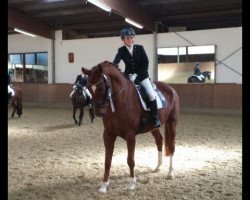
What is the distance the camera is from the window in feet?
53.3

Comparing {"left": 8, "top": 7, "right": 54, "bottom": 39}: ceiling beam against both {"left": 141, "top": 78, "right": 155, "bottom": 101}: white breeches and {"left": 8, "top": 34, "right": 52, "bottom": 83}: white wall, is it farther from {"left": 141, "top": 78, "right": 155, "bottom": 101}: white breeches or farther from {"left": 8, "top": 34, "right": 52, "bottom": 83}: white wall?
{"left": 141, "top": 78, "right": 155, "bottom": 101}: white breeches

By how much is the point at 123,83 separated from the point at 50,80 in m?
13.2

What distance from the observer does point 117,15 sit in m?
13.9

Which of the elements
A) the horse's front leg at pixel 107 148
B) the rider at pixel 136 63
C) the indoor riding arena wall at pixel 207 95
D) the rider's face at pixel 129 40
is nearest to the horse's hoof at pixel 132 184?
the horse's front leg at pixel 107 148

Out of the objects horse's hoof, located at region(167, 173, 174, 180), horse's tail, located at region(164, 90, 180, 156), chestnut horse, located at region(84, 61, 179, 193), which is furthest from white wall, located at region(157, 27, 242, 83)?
chestnut horse, located at region(84, 61, 179, 193)

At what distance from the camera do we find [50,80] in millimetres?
16031

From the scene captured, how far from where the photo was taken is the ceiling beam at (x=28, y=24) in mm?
13250

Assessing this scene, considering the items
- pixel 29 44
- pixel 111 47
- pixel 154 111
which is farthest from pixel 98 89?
pixel 29 44

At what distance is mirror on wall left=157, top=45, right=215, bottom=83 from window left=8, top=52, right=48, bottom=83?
647 centimetres

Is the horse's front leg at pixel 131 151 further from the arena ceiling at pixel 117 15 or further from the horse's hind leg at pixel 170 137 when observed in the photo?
the arena ceiling at pixel 117 15

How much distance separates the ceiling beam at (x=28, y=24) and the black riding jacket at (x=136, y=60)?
35.7ft

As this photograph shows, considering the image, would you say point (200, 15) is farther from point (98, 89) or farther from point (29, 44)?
point (98, 89)
